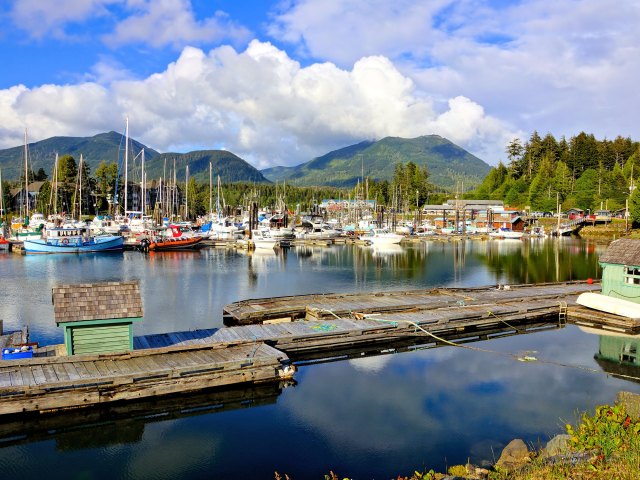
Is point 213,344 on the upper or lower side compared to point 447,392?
upper

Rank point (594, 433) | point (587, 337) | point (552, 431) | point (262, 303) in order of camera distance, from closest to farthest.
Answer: point (594, 433), point (552, 431), point (587, 337), point (262, 303)

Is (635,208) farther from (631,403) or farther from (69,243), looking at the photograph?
(631,403)

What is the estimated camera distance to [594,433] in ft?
42.1

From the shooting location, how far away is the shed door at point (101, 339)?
2059 centimetres

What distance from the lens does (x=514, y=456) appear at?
48.6 ft

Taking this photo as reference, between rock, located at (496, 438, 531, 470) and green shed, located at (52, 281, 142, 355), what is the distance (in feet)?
45.4

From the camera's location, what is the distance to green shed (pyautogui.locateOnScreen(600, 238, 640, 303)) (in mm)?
31734

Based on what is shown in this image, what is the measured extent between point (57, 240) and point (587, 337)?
246 feet

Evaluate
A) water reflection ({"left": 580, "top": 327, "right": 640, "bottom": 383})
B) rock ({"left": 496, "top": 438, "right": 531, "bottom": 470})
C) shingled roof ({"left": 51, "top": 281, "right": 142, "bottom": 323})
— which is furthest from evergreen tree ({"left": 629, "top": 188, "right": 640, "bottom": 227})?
shingled roof ({"left": 51, "top": 281, "right": 142, "bottom": 323})

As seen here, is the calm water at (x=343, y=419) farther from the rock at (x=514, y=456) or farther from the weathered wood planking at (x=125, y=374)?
the rock at (x=514, y=456)

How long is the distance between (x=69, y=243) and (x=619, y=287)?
74811 millimetres

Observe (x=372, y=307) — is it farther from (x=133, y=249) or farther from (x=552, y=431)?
(x=133, y=249)

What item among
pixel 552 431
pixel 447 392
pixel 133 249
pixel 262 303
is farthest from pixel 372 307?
pixel 133 249

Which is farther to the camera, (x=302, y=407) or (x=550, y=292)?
(x=550, y=292)
